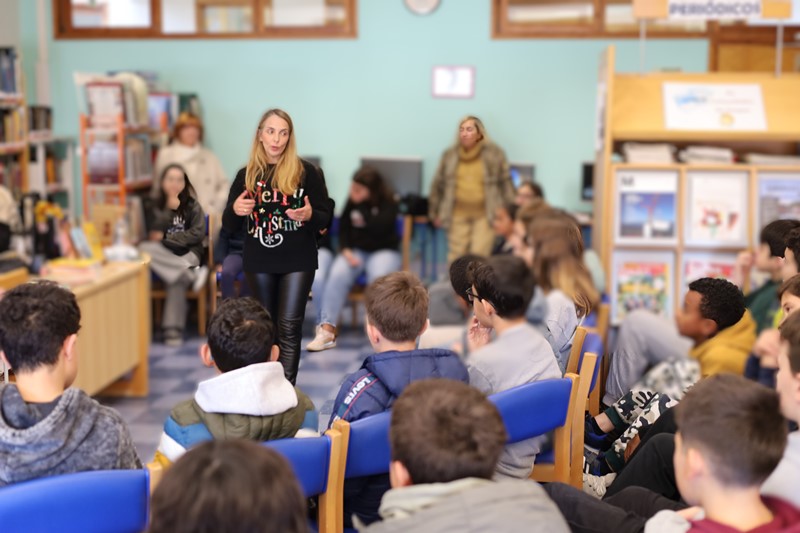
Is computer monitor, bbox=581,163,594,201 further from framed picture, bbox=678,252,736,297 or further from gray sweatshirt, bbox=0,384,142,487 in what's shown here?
gray sweatshirt, bbox=0,384,142,487

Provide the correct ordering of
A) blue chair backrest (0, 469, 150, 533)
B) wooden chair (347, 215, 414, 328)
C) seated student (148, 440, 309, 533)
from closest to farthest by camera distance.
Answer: seated student (148, 440, 309, 533) < blue chair backrest (0, 469, 150, 533) < wooden chair (347, 215, 414, 328)

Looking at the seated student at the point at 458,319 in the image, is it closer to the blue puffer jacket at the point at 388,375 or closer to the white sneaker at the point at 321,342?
Answer: the blue puffer jacket at the point at 388,375

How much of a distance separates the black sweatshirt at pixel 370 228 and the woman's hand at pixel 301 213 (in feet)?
12.3

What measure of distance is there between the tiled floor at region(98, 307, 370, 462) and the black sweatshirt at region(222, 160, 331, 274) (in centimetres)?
207

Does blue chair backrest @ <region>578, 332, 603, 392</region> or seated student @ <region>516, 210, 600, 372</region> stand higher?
seated student @ <region>516, 210, 600, 372</region>

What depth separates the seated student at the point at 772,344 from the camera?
205 centimetres

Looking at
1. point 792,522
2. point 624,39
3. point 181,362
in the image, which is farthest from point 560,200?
point 792,522

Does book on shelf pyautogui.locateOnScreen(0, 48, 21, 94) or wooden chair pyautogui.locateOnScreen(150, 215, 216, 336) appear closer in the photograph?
book on shelf pyautogui.locateOnScreen(0, 48, 21, 94)

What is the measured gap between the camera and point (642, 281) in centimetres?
576

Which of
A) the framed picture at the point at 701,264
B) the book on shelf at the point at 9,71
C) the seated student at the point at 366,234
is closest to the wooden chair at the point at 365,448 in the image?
the seated student at the point at 366,234

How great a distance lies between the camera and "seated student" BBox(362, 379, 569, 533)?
140 cm

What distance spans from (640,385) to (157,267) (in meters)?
4.54

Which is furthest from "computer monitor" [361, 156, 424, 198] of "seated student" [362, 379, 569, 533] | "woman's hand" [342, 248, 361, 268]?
"seated student" [362, 379, 569, 533]

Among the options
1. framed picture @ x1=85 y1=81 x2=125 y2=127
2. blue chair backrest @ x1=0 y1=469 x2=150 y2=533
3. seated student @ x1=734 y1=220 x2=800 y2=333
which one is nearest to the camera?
blue chair backrest @ x1=0 y1=469 x2=150 y2=533
